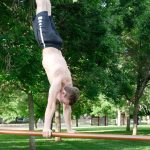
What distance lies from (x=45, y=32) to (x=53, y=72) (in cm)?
88

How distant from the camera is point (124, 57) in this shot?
34.1 metres

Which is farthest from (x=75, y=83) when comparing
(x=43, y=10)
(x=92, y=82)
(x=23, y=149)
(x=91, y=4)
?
(x=43, y=10)

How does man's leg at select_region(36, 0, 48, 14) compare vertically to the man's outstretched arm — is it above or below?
above

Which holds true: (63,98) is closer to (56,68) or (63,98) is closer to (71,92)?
(71,92)

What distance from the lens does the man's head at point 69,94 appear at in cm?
698

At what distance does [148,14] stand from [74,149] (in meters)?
7.92

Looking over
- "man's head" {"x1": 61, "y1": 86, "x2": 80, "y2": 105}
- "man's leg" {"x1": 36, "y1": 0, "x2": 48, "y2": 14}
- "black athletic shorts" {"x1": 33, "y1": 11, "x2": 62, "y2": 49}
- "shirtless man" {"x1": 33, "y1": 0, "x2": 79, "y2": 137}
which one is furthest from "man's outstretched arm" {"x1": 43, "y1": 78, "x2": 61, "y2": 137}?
"man's leg" {"x1": 36, "y1": 0, "x2": 48, "y2": 14}

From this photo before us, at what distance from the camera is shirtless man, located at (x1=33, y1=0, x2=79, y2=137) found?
7027 millimetres

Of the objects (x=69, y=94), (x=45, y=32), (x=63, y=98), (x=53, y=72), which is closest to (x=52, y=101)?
(x=63, y=98)

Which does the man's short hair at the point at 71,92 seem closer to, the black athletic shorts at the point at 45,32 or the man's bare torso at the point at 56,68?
the man's bare torso at the point at 56,68

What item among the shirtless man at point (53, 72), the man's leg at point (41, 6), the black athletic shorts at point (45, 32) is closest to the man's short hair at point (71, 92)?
the shirtless man at point (53, 72)

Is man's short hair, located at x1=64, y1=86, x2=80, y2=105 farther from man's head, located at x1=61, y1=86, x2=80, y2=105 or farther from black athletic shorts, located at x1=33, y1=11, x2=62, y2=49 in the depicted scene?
black athletic shorts, located at x1=33, y1=11, x2=62, y2=49

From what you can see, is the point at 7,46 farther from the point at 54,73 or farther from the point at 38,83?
the point at 54,73

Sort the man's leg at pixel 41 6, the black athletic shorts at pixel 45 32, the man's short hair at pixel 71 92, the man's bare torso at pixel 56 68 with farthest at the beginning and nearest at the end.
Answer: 1. the man's leg at pixel 41 6
2. the black athletic shorts at pixel 45 32
3. the man's bare torso at pixel 56 68
4. the man's short hair at pixel 71 92
